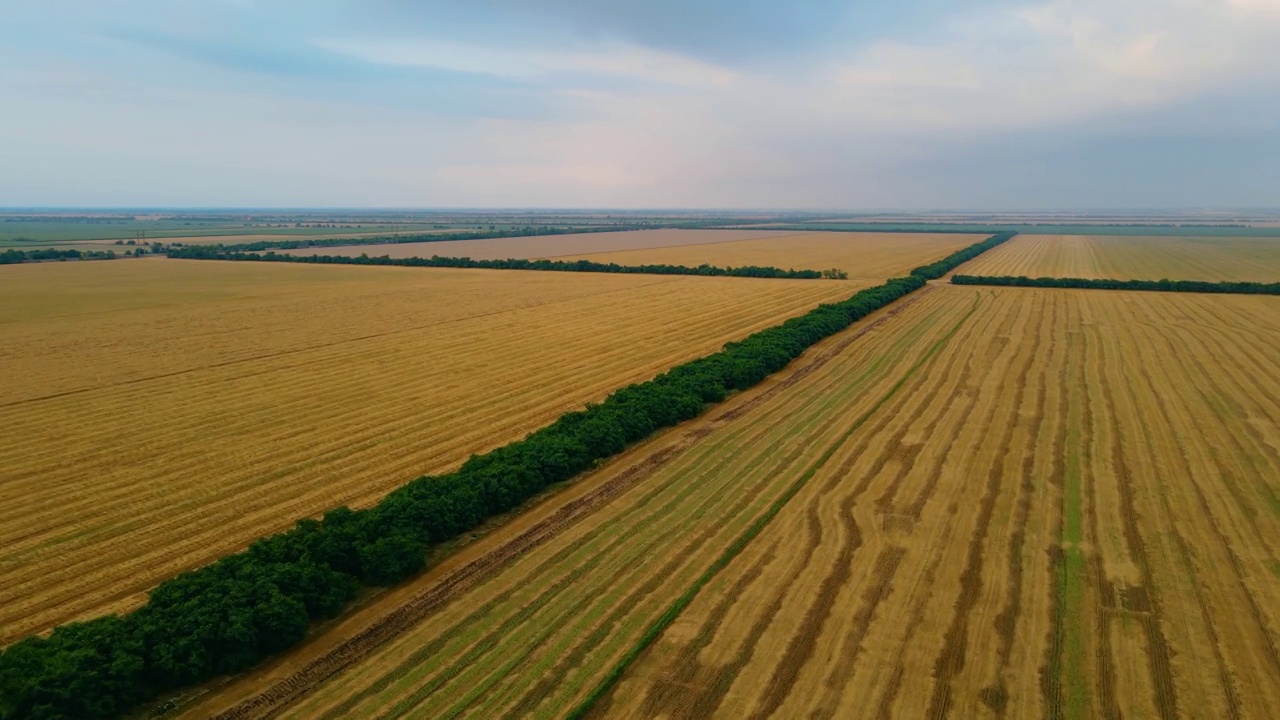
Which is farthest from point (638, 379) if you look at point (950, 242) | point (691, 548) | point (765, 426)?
point (950, 242)

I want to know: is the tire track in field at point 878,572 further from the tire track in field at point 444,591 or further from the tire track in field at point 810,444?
the tire track in field at point 444,591

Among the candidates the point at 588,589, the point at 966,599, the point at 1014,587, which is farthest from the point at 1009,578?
the point at 588,589

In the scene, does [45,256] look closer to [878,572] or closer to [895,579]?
[878,572]

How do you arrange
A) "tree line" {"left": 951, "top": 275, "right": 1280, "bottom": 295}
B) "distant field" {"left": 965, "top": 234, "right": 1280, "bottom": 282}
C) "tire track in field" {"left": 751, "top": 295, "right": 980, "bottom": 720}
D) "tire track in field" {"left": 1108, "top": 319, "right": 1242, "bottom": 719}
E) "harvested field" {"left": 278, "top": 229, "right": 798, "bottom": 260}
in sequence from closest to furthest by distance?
"tire track in field" {"left": 1108, "top": 319, "right": 1242, "bottom": 719}, "tire track in field" {"left": 751, "top": 295, "right": 980, "bottom": 720}, "tree line" {"left": 951, "top": 275, "right": 1280, "bottom": 295}, "distant field" {"left": 965, "top": 234, "right": 1280, "bottom": 282}, "harvested field" {"left": 278, "top": 229, "right": 798, "bottom": 260}

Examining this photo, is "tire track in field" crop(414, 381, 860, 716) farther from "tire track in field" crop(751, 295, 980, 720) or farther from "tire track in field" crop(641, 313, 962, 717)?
"tire track in field" crop(751, 295, 980, 720)

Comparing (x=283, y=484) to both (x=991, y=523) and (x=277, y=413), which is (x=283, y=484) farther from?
(x=991, y=523)

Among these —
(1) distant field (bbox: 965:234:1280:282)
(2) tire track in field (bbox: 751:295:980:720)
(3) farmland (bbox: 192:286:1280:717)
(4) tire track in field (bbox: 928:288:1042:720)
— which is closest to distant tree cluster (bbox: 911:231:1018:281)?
(1) distant field (bbox: 965:234:1280:282)
